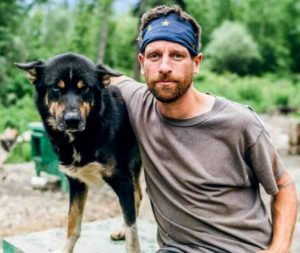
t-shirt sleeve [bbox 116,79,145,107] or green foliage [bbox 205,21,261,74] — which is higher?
t-shirt sleeve [bbox 116,79,145,107]

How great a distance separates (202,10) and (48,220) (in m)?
26.2

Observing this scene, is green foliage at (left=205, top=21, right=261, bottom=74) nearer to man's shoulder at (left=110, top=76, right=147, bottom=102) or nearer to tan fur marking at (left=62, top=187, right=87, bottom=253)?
man's shoulder at (left=110, top=76, right=147, bottom=102)

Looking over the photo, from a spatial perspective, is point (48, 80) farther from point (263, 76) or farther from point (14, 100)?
point (263, 76)

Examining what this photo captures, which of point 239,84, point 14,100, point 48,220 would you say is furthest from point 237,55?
point 48,220

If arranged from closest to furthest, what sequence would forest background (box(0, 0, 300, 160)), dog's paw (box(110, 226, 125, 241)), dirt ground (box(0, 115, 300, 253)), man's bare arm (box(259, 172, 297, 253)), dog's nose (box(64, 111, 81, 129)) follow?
man's bare arm (box(259, 172, 297, 253)), dog's nose (box(64, 111, 81, 129)), dog's paw (box(110, 226, 125, 241)), dirt ground (box(0, 115, 300, 253)), forest background (box(0, 0, 300, 160))

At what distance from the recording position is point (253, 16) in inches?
1438

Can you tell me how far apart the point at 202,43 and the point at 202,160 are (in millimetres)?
30986

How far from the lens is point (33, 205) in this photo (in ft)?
21.7

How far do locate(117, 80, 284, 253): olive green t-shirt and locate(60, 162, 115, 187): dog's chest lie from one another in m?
0.49

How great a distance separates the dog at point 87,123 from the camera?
300 cm

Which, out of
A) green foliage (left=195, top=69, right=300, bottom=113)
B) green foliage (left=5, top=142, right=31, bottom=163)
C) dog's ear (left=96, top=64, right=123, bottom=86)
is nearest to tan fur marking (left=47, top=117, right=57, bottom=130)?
dog's ear (left=96, top=64, right=123, bottom=86)

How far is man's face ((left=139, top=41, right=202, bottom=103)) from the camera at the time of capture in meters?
2.54

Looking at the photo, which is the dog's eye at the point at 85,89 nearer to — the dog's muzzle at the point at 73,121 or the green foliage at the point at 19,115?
the dog's muzzle at the point at 73,121

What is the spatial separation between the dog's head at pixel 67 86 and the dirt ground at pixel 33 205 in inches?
110
